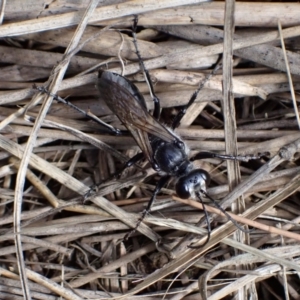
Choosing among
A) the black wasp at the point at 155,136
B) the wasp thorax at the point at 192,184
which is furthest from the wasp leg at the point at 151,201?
the wasp thorax at the point at 192,184

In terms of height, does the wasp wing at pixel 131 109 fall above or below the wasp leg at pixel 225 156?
above

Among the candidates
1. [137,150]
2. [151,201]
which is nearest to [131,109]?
[137,150]

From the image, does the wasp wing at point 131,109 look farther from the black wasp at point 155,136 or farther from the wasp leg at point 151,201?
the wasp leg at point 151,201

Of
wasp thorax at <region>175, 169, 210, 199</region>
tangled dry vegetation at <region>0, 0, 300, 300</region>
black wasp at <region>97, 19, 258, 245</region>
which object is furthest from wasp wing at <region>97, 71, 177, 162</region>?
wasp thorax at <region>175, 169, 210, 199</region>

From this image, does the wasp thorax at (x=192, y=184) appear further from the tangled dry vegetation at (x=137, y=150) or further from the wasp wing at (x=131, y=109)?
the wasp wing at (x=131, y=109)

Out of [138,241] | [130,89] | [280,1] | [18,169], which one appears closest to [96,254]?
[138,241]

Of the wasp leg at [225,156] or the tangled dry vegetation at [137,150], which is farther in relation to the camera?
the wasp leg at [225,156]

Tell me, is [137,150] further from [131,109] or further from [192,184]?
[192,184]
